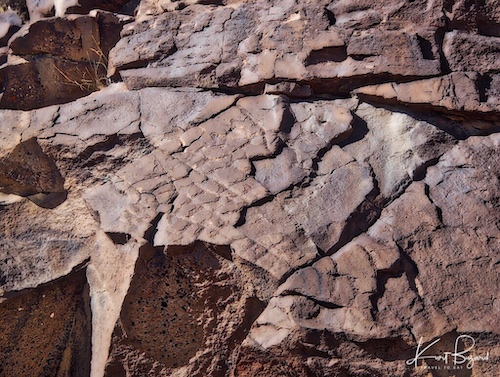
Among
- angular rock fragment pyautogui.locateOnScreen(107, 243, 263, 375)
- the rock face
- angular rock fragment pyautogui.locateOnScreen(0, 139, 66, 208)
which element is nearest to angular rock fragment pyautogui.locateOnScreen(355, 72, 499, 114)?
the rock face

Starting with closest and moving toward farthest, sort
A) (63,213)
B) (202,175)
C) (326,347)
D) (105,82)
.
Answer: (326,347)
(202,175)
(63,213)
(105,82)

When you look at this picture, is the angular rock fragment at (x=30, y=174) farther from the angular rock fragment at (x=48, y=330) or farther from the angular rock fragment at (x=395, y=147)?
the angular rock fragment at (x=395, y=147)

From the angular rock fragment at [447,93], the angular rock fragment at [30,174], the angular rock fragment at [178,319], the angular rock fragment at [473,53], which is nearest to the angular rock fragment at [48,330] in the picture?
the angular rock fragment at [178,319]

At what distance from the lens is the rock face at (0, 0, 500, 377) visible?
2.17 meters

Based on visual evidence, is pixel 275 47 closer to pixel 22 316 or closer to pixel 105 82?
pixel 105 82

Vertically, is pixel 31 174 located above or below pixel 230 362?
above

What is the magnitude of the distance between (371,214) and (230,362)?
2.78 feet

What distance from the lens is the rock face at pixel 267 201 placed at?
2168mm

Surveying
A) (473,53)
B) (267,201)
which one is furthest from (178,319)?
(473,53)

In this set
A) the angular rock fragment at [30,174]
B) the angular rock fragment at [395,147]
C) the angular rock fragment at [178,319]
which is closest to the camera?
the angular rock fragment at [178,319]

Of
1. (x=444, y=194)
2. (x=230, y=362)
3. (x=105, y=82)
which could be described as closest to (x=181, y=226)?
(x=230, y=362)

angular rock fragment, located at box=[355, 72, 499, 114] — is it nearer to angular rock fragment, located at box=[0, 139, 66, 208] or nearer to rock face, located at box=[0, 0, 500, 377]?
rock face, located at box=[0, 0, 500, 377]

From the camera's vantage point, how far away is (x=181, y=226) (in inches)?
92.0

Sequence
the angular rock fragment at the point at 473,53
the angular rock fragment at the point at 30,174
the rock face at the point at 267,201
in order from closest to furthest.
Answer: the rock face at the point at 267,201, the angular rock fragment at the point at 473,53, the angular rock fragment at the point at 30,174
